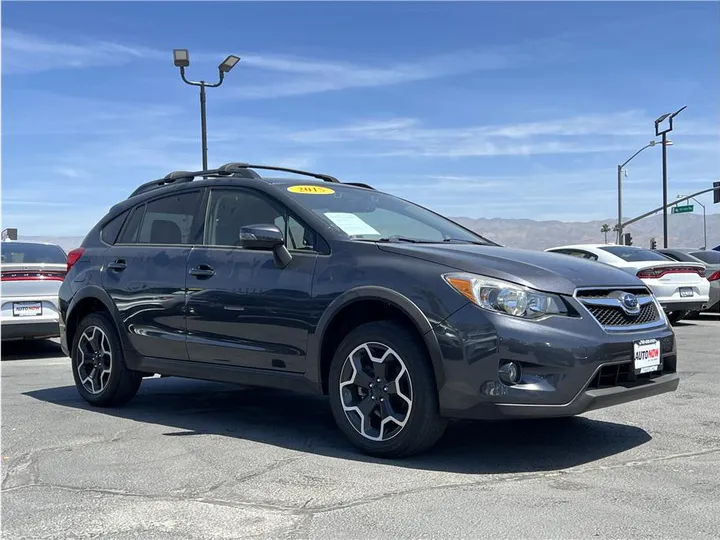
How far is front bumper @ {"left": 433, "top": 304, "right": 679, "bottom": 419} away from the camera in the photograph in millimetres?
4004

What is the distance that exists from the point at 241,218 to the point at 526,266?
2166mm

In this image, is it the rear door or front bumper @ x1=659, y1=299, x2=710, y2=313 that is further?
front bumper @ x1=659, y1=299, x2=710, y2=313

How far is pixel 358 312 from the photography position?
185 inches

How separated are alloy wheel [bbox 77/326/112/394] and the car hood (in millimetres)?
2833

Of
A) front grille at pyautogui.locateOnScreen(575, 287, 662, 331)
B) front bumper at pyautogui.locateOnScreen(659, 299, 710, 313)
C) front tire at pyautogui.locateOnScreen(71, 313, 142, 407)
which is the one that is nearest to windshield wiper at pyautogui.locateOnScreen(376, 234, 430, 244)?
front grille at pyautogui.locateOnScreen(575, 287, 662, 331)

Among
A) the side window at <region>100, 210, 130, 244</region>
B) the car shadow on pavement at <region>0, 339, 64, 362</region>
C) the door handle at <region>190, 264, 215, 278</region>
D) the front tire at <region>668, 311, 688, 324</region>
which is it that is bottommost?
the car shadow on pavement at <region>0, 339, 64, 362</region>

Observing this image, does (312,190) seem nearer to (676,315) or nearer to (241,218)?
(241,218)

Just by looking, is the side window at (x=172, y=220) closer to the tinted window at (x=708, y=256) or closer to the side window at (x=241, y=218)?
the side window at (x=241, y=218)

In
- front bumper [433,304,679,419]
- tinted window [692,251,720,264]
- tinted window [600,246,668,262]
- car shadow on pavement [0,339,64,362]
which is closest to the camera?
front bumper [433,304,679,419]

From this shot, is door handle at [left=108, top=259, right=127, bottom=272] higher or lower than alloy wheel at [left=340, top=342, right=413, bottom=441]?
higher

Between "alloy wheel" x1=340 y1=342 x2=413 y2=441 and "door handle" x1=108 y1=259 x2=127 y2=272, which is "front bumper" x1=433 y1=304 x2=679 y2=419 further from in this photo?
"door handle" x1=108 y1=259 x2=127 y2=272

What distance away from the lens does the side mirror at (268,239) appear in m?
4.86

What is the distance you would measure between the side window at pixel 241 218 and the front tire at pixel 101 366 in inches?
51.8

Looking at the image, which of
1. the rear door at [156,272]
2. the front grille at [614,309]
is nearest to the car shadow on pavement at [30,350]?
the rear door at [156,272]
